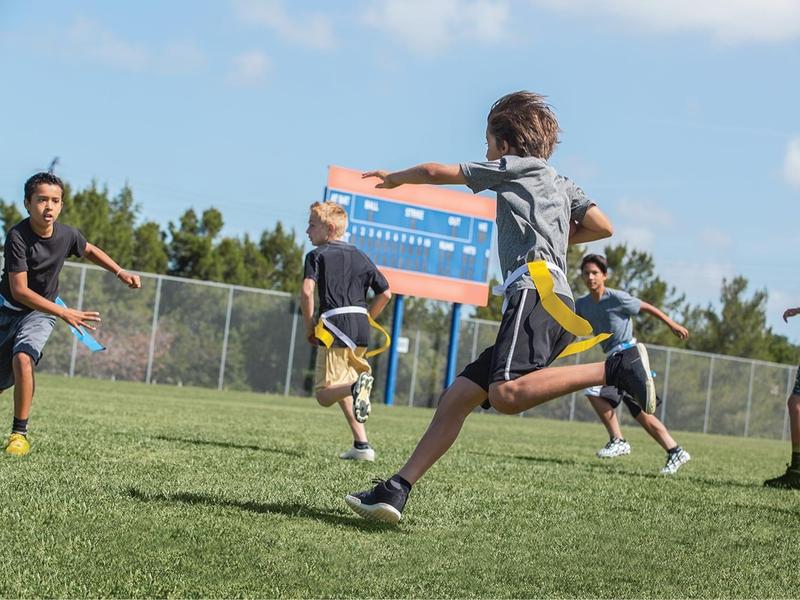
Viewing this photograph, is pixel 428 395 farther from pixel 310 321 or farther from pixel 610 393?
pixel 310 321

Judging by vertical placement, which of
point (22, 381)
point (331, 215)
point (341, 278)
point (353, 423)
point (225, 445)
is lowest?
point (225, 445)

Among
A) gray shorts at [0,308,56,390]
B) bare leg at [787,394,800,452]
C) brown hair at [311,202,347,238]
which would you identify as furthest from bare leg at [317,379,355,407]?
bare leg at [787,394,800,452]

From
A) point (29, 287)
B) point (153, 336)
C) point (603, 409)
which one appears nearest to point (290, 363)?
point (153, 336)

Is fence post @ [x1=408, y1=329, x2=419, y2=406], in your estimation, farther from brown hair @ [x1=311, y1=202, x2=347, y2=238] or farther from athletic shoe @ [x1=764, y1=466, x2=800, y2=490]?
brown hair @ [x1=311, y1=202, x2=347, y2=238]

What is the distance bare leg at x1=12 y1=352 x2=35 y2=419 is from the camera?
6547 mm

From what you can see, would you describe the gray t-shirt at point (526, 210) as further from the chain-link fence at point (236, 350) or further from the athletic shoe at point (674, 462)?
the chain-link fence at point (236, 350)

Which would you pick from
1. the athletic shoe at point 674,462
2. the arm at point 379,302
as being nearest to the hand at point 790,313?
the athletic shoe at point 674,462

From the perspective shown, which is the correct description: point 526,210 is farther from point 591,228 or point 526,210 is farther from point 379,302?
point 379,302

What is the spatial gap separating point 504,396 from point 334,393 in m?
3.42

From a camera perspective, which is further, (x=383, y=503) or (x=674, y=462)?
(x=674, y=462)

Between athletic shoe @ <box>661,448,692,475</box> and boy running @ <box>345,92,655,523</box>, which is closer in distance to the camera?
boy running @ <box>345,92,655,523</box>

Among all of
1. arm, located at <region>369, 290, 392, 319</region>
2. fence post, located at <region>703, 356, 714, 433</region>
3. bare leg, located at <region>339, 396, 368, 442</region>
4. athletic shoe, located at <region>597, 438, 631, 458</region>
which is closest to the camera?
bare leg, located at <region>339, 396, 368, 442</region>

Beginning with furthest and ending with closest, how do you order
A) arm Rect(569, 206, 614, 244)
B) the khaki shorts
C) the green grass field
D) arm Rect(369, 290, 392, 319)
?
arm Rect(369, 290, 392, 319) → the khaki shorts → arm Rect(569, 206, 614, 244) → the green grass field

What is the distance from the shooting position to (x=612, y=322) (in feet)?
Result: 33.0
